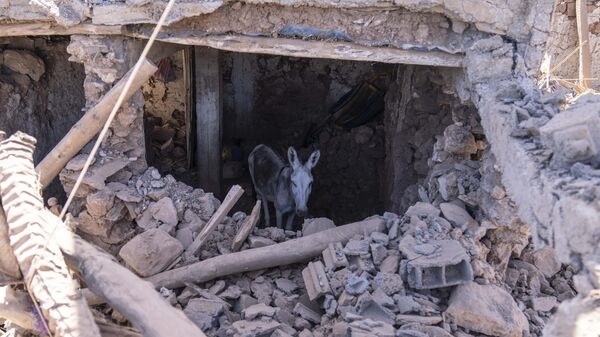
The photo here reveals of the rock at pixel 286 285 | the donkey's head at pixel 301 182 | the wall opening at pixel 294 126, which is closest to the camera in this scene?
the rock at pixel 286 285

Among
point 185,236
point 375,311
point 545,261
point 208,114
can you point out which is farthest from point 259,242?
point 208,114

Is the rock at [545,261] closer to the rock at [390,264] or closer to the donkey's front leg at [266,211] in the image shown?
the rock at [390,264]

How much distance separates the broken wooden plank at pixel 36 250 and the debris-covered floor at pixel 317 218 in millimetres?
12

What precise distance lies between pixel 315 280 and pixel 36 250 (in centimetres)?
248

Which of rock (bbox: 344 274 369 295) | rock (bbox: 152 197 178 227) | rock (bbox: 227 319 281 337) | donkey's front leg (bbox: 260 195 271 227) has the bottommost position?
donkey's front leg (bbox: 260 195 271 227)

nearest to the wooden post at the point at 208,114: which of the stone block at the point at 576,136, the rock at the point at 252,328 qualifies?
the rock at the point at 252,328

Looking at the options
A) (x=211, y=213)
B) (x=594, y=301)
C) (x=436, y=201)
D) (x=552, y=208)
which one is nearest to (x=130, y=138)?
(x=211, y=213)

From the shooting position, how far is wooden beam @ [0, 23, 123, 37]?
579cm

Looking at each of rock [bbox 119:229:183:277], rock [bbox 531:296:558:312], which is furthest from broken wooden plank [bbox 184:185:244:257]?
rock [bbox 531:296:558:312]

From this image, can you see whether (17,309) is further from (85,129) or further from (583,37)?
(583,37)

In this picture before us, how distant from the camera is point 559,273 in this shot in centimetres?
612

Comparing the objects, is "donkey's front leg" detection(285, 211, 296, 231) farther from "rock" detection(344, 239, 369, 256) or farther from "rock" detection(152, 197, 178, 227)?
"rock" detection(344, 239, 369, 256)

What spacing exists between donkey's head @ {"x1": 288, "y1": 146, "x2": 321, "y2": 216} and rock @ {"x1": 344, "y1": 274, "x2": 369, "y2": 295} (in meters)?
2.84

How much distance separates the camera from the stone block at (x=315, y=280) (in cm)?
499
